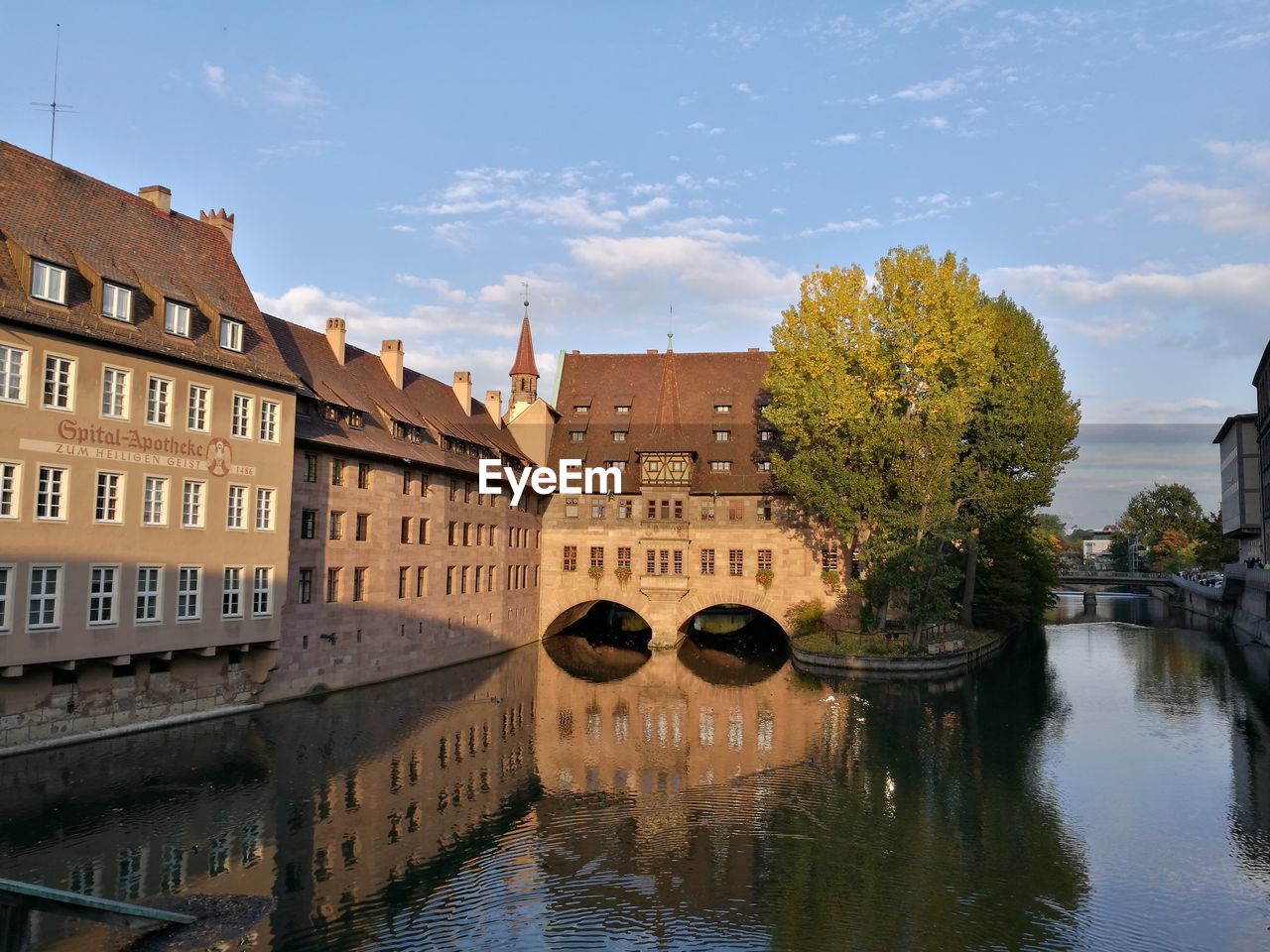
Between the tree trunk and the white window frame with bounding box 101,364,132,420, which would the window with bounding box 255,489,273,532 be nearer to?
the white window frame with bounding box 101,364,132,420

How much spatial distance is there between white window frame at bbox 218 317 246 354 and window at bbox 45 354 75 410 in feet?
19.5

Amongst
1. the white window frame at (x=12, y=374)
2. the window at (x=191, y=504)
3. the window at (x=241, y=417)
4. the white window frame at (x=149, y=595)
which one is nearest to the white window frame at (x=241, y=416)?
the window at (x=241, y=417)

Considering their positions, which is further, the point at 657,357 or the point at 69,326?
the point at 657,357

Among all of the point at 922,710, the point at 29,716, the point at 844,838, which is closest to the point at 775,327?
the point at 922,710

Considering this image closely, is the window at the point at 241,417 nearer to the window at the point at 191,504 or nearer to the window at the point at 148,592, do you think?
the window at the point at 191,504

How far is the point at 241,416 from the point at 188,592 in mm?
6490

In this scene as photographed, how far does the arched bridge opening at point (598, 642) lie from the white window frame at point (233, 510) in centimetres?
→ 1975

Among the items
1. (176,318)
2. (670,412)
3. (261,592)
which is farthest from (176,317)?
(670,412)

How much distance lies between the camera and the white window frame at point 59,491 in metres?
26.5

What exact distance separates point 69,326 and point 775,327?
117 ft

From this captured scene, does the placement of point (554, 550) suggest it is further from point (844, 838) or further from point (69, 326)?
point (844, 838)

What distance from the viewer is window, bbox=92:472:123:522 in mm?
28094

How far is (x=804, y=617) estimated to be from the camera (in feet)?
180

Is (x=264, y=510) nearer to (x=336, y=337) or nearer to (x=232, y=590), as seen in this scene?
(x=232, y=590)
